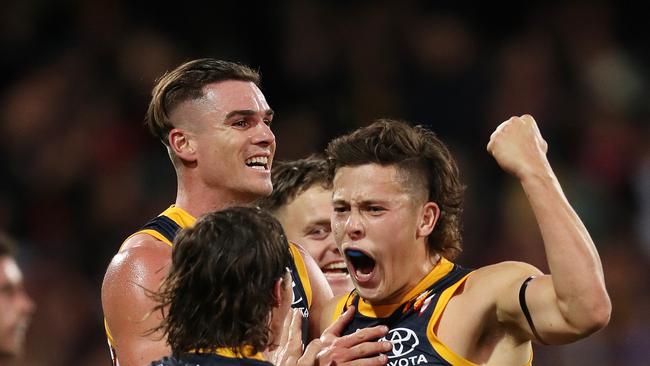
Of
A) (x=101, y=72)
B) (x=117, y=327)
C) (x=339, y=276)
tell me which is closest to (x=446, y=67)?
(x=101, y=72)

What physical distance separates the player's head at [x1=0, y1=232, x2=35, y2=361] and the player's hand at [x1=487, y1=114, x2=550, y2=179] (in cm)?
255

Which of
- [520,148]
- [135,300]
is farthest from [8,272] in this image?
[520,148]

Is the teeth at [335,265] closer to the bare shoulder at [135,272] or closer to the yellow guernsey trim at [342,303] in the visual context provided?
the yellow guernsey trim at [342,303]

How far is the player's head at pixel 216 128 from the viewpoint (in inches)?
201

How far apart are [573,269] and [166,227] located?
1788mm

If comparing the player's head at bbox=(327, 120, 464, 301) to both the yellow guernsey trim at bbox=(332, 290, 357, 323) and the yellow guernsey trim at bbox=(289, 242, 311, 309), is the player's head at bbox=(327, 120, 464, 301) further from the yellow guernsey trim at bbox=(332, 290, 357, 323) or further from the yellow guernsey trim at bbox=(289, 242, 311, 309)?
the yellow guernsey trim at bbox=(289, 242, 311, 309)

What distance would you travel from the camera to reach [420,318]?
437 centimetres

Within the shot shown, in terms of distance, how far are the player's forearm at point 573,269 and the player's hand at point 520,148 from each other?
6.5 inches

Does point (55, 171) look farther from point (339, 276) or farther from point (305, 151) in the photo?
point (339, 276)

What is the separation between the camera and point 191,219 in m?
5.06

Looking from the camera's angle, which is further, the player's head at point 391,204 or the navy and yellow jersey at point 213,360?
the player's head at point 391,204

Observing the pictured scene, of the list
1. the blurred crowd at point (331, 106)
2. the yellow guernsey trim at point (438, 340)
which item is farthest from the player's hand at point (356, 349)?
the blurred crowd at point (331, 106)

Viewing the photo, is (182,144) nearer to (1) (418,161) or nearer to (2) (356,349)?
(1) (418,161)

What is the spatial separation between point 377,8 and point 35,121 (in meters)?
3.19
